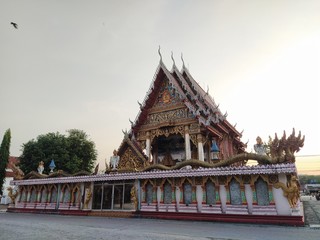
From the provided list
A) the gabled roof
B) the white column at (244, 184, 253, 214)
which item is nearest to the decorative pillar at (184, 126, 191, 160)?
the gabled roof

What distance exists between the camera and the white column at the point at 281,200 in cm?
784

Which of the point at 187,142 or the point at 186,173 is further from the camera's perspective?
the point at 187,142

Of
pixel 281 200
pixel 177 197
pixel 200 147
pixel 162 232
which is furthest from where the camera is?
pixel 200 147

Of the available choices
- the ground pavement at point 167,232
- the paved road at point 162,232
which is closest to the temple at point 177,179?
the ground pavement at point 167,232

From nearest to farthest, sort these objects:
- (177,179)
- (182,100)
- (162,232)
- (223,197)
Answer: (162,232) < (223,197) < (177,179) < (182,100)

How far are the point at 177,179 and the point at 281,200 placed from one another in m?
4.14

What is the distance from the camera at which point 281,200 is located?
8.02m

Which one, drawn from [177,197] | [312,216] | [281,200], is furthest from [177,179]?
[312,216]

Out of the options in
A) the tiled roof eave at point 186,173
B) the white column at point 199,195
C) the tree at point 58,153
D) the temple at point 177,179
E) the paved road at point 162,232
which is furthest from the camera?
the tree at point 58,153

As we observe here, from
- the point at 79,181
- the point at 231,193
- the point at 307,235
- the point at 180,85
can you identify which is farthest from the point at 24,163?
the point at 307,235

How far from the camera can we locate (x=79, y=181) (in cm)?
1292

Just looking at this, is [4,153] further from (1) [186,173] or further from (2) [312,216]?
(2) [312,216]

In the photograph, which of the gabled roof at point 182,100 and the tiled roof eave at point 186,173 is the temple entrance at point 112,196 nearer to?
the tiled roof eave at point 186,173

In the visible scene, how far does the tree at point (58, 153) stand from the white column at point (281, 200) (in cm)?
2693
